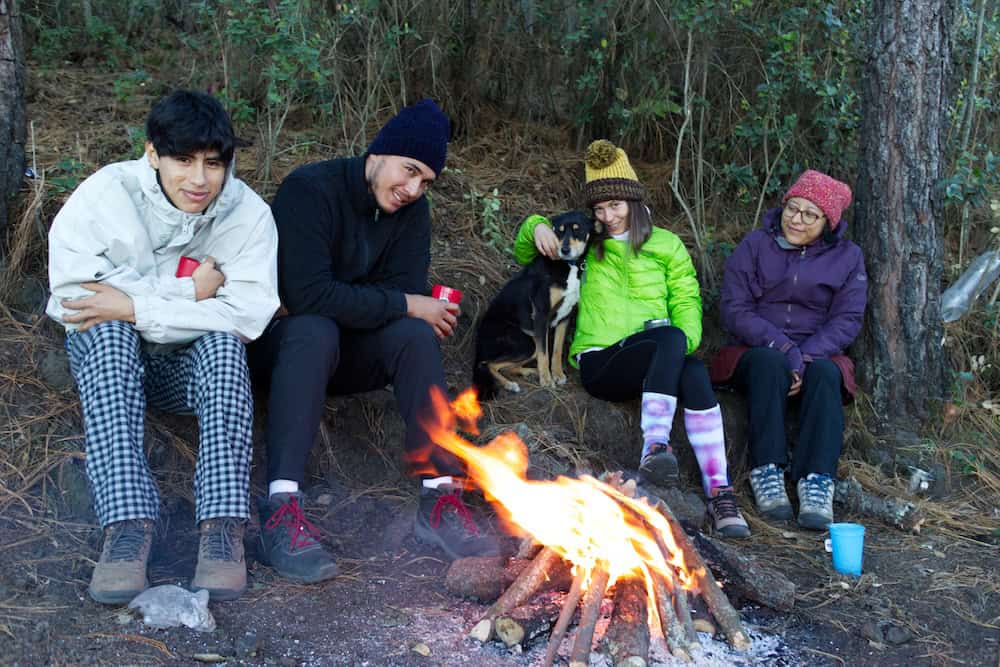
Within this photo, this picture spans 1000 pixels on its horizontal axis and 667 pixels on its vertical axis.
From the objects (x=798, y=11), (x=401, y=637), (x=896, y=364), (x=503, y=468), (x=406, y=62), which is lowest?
(x=401, y=637)

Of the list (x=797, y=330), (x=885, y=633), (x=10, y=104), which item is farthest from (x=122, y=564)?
(x=797, y=330)

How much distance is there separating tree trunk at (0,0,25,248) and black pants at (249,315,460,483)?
160cm

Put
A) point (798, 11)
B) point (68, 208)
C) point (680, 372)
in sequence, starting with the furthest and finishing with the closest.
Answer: point (798, 11) < point (680, 372) < point (68, 208)

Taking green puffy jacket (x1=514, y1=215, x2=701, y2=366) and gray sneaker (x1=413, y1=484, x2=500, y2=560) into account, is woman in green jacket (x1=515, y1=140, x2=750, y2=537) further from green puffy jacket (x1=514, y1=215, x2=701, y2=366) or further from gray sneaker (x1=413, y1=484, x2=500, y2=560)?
gray sneaker (x1=413, y1=484, x2=500, y2=560)

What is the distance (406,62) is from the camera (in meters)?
6.43

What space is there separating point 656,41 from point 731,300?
84.7 inches

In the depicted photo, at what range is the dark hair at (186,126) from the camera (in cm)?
347

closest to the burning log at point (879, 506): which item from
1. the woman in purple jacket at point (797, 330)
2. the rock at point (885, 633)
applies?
the woman in purple jacket at point (797, 330)

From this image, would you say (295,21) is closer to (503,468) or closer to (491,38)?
(491,38)

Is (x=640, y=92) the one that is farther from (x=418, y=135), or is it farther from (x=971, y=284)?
(x=418, y=135)

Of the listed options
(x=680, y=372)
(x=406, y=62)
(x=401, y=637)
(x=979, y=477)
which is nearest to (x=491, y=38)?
(x=406, y=62)

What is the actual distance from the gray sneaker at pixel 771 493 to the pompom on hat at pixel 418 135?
2.28 meters

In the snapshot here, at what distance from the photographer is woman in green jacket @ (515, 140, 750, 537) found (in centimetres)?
478

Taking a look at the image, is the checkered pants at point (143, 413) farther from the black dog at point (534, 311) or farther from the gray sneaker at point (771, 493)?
the gray sneaker at point (771, 493)
